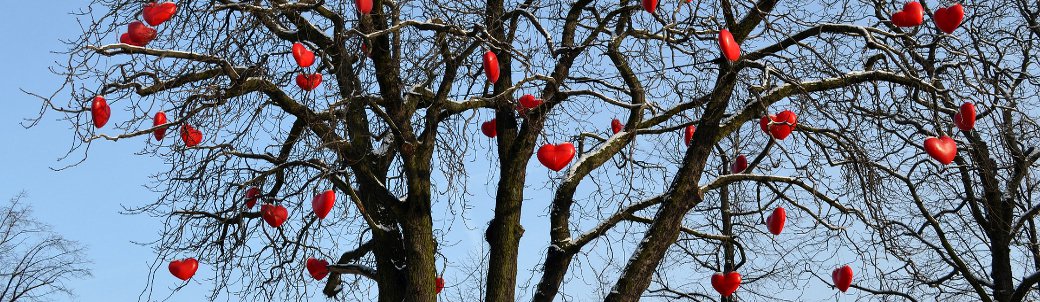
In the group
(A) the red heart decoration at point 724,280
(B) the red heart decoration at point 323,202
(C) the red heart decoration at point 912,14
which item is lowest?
(B) the red heart decoration at point 323,202

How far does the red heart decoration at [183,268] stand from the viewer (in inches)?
237

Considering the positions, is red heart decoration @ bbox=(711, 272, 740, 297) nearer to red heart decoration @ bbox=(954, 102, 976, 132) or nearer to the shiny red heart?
red heart decoration @ bbox=(954, 102, 976, 132)

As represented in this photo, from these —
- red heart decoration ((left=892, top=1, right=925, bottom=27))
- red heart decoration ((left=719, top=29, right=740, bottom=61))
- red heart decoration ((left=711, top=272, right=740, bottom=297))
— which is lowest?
red heart decoration ((left=711, top=272, right=740, bottom=297))

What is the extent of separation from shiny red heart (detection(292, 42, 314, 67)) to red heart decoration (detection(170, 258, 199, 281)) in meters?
1.74

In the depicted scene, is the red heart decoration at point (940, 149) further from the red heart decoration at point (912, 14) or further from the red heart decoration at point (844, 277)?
the red heart decoration at point (844, 277)

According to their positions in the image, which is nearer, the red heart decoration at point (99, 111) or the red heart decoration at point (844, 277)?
the red heart decoration at point (99, 111)

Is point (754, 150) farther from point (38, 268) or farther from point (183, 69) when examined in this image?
point (38, 268)

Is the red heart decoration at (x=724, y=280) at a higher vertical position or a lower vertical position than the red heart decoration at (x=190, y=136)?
lower

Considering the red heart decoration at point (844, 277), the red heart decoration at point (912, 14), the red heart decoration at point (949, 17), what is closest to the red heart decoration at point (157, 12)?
the red heart decoration at point (912, 14)

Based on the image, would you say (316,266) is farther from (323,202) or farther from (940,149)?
(940,149)

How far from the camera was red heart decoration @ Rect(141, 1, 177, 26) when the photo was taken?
4.99 m

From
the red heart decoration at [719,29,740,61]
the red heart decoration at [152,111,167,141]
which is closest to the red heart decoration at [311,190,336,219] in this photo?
the red heart decoration at [152,111,167,141]

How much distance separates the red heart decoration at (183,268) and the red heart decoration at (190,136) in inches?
34.2

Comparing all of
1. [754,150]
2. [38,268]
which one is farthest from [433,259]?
[38,268]
